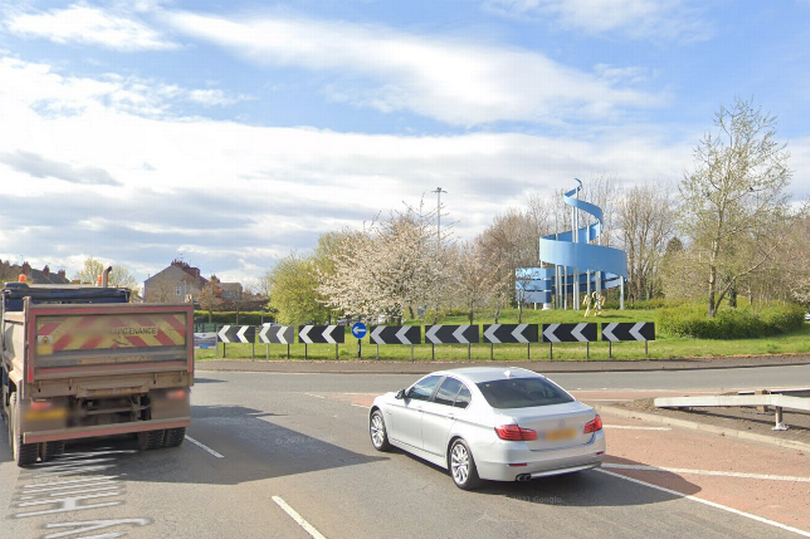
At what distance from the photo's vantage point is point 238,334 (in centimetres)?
2875

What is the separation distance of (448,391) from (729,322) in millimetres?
28777

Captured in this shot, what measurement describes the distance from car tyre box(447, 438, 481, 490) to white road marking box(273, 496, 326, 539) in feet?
6.37

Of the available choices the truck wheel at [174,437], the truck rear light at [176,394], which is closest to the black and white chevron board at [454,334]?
the truck wheel at [174,437]

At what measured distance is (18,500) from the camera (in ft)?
25.0

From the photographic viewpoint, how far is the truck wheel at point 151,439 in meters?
10.1

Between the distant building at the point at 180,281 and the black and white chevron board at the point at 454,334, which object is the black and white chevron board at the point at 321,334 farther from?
the distant building at the point at 180,281

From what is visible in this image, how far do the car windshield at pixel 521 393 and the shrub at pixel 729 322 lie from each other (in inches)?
1081

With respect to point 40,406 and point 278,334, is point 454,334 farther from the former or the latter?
point 40,406

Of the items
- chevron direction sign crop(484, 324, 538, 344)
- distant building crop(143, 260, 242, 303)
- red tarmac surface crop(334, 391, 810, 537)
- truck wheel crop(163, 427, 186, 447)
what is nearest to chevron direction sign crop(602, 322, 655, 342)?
chevron direction sign crop(484, 324, 538, 344)

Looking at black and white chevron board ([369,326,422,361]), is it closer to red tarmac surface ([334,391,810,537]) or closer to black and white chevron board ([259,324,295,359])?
black and white chevron board ([259,324,295,359])

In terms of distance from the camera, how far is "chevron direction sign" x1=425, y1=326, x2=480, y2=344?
84.9 ft

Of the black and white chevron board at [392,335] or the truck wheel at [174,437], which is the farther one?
the black and white chevron board at [392,335]

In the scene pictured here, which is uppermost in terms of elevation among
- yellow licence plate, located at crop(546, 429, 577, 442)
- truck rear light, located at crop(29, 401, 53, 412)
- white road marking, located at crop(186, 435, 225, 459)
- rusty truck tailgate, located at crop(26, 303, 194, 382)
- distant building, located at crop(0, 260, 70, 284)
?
distant building, located at crop(0, 260, 70, 284)

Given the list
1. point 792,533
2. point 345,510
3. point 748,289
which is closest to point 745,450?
point 792,533
